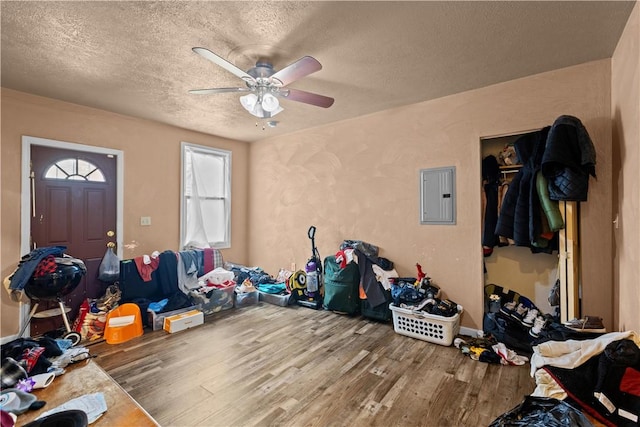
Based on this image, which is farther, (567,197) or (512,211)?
(512,211)

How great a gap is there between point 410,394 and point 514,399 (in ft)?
2.34

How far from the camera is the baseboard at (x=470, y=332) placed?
302 centimetres

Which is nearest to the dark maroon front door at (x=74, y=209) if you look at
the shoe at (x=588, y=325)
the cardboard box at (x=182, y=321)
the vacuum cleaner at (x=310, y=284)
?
the cardboard box at (x=182, y=321)

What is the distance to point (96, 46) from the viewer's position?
224 centimetres

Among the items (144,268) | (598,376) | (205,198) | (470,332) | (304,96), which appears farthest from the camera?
(205,198)

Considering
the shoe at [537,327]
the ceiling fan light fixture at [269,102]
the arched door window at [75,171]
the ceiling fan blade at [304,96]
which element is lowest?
the shoe at [537,327]

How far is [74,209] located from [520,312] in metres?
5.11

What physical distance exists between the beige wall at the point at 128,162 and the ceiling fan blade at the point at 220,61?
2.56 m

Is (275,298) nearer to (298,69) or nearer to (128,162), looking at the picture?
(128,162)

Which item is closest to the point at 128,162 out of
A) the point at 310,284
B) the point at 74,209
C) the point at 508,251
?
the point at 74,209

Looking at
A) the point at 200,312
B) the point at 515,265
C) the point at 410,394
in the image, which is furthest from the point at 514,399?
the point at 200,312

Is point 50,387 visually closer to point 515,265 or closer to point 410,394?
point 410,394

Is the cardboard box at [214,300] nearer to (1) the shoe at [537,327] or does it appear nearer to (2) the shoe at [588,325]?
(1) the shoe at [537,327]

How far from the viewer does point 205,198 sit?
4.85 meters
